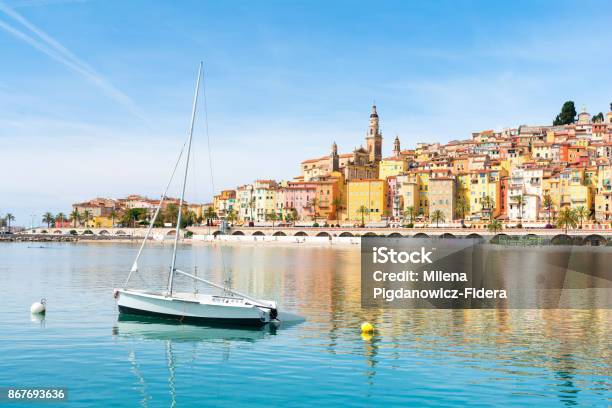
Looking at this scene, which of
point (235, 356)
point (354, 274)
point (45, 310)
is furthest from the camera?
point (354, 274)

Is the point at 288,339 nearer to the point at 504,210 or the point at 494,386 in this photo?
the point at 494,386

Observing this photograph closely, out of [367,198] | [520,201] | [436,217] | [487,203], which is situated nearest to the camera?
[520,201]

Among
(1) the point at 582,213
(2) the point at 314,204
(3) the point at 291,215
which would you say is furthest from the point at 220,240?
(1) the point at 582,213

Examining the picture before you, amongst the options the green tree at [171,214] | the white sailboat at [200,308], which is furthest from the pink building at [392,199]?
the white sailboat at [200,308]

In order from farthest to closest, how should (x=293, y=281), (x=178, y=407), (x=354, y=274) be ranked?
1. (x=354, y=274)
2. (x=293, y=281)
3. (x=178, y=407)

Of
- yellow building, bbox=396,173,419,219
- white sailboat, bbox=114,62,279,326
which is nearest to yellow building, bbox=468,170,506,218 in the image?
yellow building, bbox=396,173,419,219

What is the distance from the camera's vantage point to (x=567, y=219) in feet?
405

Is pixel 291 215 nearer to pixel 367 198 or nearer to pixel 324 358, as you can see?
pixel 367 198

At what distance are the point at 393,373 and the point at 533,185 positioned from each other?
448 feet

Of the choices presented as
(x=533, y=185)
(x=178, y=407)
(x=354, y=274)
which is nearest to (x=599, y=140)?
(x=533, y=185)

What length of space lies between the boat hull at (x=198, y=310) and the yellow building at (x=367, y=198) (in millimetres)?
139556

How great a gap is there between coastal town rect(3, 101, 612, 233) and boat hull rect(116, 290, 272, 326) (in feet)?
357

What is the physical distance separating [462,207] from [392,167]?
31239mm

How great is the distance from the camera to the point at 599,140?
17200cm
